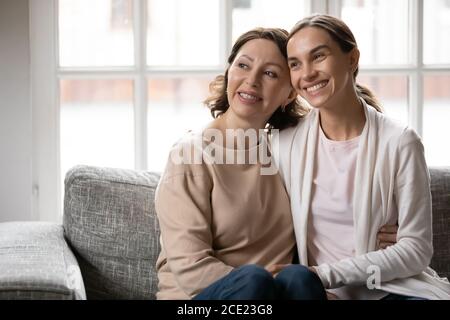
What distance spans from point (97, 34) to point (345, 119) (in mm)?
1189

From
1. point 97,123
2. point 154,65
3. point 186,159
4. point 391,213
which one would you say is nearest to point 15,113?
point 97,123

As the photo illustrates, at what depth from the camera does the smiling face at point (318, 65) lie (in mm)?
2123

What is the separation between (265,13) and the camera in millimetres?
2988

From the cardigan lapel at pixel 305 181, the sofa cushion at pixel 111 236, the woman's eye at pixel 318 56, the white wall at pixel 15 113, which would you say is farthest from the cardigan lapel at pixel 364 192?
the white wall at pixel 15 113

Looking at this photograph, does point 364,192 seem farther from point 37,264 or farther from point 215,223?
point 37,264

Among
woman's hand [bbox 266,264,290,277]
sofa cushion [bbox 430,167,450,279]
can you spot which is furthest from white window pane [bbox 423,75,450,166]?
woman's hand [bbox 266,264,290,277]

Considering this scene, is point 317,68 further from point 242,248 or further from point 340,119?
point 242,248

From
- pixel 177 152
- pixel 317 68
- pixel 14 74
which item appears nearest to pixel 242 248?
pixel 177 152

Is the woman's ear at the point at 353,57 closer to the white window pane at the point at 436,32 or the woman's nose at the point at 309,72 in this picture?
the woman's nose at the point at 309,72

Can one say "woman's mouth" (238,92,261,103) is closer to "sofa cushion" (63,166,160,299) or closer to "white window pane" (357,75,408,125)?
"sofa cushion" (63,166,160,299)

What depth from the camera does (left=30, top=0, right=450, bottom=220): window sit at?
2.91 m

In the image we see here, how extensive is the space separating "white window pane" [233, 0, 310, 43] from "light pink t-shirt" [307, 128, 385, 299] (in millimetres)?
904

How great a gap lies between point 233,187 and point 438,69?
4.03 ft

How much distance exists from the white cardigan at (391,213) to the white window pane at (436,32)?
971 mm
